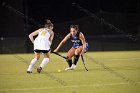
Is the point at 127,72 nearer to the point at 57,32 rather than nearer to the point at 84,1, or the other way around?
the point at 57,32

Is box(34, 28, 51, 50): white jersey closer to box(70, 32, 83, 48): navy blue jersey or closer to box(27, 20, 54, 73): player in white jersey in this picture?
box(27, 20, 54, 73): player in white jersey

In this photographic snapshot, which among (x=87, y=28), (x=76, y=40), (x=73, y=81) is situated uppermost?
(x=76, y=40)

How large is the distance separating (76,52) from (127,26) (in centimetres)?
1025

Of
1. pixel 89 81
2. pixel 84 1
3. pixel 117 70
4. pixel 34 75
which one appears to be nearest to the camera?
pixel 89 81

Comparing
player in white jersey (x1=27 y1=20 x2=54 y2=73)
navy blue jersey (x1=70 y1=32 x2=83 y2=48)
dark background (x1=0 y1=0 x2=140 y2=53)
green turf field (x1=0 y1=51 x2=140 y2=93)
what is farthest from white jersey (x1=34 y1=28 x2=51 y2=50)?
dark background (x1=0 y1=0 x2=140 y2=53)

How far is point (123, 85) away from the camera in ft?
35.4

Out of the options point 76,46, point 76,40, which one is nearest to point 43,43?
point 76,40

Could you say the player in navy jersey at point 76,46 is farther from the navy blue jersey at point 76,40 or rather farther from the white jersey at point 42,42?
the white jersey at point 42,42

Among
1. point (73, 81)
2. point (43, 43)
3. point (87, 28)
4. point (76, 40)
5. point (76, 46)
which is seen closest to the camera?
point (73, 81)

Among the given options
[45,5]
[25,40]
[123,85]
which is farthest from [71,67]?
Answer: [45,5]

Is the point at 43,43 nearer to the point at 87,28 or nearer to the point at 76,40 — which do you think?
the point at 76,40

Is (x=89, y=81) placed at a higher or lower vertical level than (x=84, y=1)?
lower

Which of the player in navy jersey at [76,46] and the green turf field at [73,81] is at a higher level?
the player in navy jersey at [76,46]

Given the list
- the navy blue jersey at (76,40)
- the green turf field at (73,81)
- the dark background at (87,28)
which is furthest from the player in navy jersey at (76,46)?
the dark background at (87,28)
